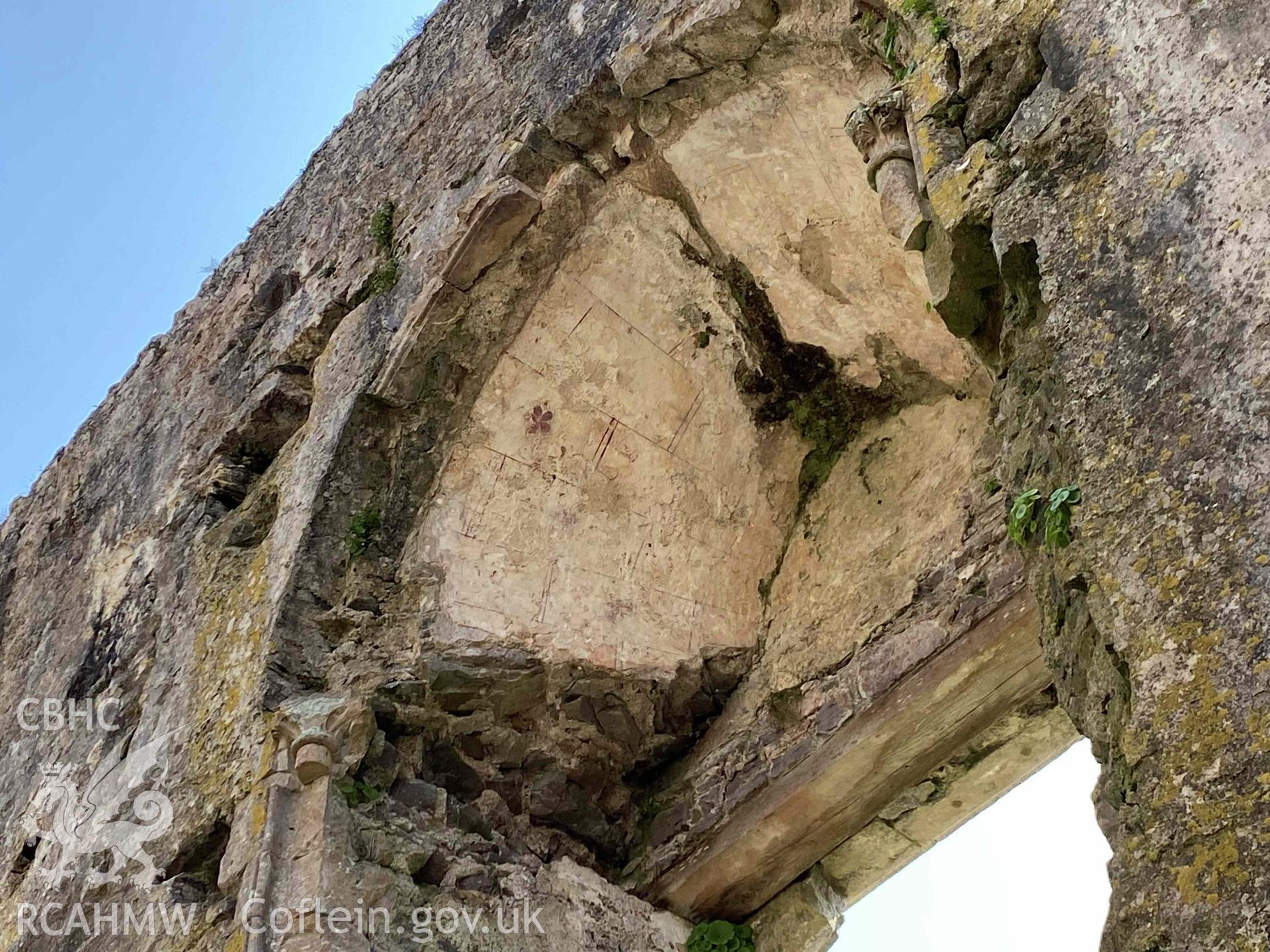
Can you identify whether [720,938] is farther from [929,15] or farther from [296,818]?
[929,15]

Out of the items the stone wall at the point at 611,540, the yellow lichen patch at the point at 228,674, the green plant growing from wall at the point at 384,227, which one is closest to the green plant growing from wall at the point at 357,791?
the stone wall at the point at 611,540

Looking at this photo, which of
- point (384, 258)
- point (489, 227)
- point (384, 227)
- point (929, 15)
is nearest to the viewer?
point (929, 15)

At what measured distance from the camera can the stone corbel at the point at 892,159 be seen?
2.90 meters

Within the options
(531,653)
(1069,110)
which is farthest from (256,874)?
(1069,110)

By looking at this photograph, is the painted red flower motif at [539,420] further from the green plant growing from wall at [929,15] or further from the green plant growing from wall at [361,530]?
the green plant growing from wall at [929,15]

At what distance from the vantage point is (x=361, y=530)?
441cm

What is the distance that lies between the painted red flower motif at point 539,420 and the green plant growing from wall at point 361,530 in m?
0.61

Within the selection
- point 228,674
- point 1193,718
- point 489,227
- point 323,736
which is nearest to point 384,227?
point 489,227

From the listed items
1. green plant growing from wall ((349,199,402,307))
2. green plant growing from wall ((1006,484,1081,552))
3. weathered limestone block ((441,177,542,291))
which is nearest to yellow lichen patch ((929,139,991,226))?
green plant growing from wall ((1006,484,1081,552))

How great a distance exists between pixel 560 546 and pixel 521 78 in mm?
1843

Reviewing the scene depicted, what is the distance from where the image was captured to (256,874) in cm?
344

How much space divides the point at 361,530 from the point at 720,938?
1.79 metres

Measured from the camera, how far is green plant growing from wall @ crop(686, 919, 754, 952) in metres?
4.11

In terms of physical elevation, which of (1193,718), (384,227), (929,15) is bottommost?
(1193,718)
